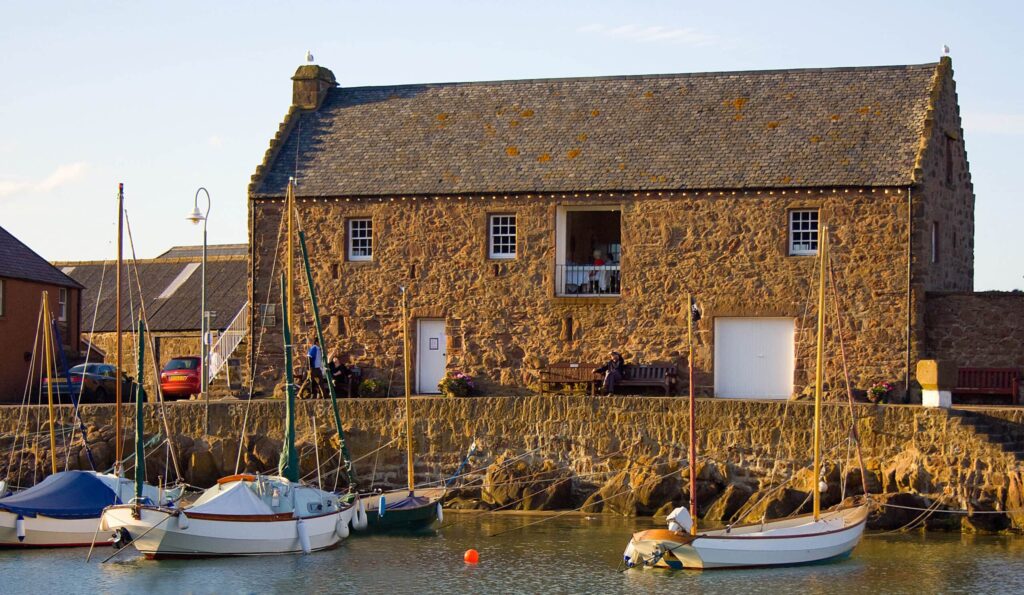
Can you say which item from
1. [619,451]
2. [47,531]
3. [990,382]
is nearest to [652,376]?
[619,451]

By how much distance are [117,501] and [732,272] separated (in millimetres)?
14770

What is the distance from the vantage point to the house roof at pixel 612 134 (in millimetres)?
36594

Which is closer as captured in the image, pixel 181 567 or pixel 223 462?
pixel 181 567

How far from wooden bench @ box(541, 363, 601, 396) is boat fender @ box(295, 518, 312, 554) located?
923 centimetres

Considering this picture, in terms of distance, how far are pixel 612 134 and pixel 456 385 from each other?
7.48 m

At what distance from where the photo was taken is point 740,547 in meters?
27.0

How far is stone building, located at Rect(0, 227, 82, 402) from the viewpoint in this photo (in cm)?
4409

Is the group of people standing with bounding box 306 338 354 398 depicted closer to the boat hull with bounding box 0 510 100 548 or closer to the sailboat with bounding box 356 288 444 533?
the sailboat with bounding box 356 288 444 533

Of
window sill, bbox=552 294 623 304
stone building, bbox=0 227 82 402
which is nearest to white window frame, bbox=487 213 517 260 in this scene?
window sill, bbox=552 294 623 304

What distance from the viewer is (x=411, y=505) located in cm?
3166

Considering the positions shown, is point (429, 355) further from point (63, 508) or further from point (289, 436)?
point (63, 508)

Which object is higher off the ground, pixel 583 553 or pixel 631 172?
pixel 631 172

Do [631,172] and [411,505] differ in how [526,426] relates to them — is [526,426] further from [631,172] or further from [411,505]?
[631,172]

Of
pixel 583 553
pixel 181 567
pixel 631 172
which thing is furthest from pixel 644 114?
pixel 181 567
